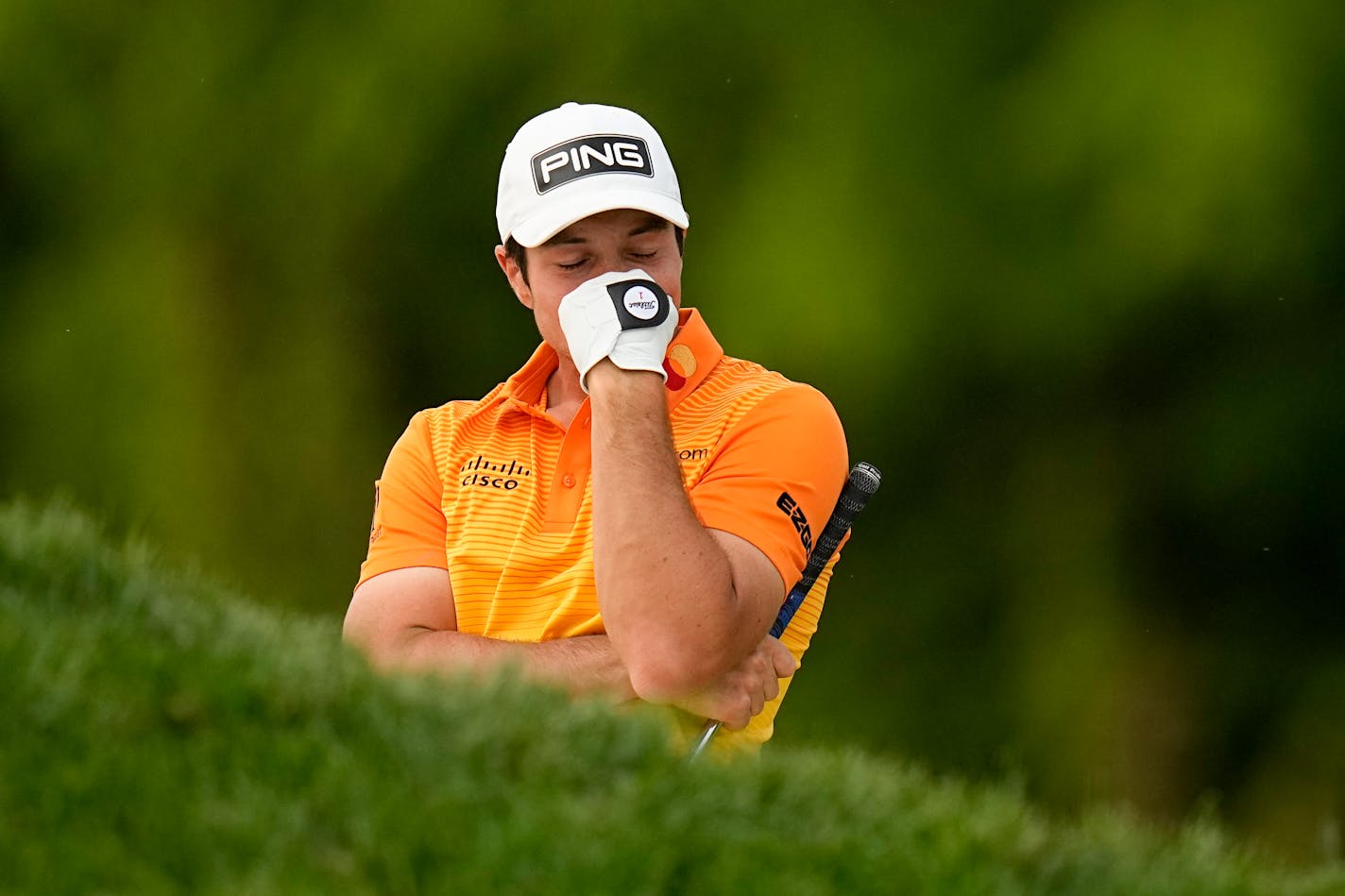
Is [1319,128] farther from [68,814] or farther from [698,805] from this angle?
[68,814]

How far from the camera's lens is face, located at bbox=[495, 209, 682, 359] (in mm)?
3744

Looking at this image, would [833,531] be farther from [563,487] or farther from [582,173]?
[582,173]

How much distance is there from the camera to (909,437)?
770 centimetres

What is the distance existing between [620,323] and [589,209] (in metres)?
0.27

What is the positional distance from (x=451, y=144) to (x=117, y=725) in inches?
231

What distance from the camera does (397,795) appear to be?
2.21 meters

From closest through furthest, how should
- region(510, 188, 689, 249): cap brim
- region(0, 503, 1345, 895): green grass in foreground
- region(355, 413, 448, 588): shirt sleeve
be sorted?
region(0, 503, 1345, 895): green grass in foreground < region(510, 188, 689, 249): cap brim < region(355, 413, 448, 588): shirt sleeve

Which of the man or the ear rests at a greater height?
the ear

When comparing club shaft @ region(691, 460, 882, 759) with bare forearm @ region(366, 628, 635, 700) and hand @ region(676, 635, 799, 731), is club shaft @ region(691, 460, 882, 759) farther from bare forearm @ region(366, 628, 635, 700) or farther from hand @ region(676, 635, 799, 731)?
bare forearm @ region(366, 628, 635, 700)

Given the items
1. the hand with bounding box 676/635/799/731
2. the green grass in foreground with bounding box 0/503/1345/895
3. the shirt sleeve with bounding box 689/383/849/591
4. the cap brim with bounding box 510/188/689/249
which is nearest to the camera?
the green grass in foreground with bounding box 0/503/1345/895

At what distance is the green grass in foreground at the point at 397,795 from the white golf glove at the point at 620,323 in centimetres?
94

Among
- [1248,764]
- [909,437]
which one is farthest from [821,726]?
[1248,764]

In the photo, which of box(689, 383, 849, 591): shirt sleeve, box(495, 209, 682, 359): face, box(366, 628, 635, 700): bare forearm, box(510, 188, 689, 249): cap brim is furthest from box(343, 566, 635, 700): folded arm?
box(510, 188, 689, 249): cap brim

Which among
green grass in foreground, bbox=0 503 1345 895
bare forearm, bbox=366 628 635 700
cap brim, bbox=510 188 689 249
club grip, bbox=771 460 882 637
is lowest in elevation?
green grass in foreground, bbox=0 503 1345 895
